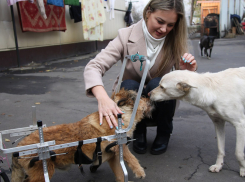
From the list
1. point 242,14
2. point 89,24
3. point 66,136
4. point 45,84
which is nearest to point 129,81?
point 66,136

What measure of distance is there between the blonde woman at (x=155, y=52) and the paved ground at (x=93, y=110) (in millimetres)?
353

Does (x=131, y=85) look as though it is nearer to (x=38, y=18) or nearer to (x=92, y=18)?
(x=38, y=18)

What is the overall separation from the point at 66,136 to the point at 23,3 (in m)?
8.53

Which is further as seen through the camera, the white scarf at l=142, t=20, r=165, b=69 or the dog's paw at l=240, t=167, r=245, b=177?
the white scarf at l=142, t=20, r=165, b=69

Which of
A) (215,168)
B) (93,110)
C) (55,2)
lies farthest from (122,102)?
(55,2)

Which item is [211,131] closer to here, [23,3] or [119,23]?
[23,3]

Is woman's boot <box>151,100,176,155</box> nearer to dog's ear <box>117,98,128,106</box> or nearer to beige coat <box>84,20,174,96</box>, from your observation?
beige coat <box>84,20,174,96</box>

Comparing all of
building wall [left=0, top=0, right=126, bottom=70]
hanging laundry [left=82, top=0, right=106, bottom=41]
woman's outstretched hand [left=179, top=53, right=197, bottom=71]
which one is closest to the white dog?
woman's outstretched hand [left=179, top=53, right=197, bottom=71]

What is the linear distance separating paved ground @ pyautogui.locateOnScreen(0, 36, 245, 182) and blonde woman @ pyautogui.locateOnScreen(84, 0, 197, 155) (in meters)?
0.35

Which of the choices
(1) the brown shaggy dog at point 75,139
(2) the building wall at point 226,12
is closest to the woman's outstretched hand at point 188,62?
(1) the brown shaggy dog at point 75,139

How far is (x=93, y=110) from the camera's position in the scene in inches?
190

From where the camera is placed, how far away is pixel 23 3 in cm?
903

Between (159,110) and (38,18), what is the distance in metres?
8.49

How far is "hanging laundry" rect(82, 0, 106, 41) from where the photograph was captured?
10.7 m
